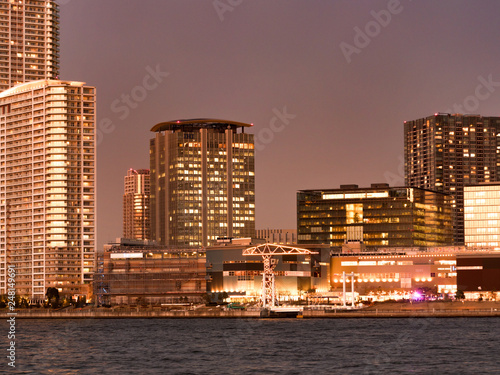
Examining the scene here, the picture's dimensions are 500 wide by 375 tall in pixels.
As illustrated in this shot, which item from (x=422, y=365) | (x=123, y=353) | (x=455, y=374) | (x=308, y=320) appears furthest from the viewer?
(x=308, y=320)

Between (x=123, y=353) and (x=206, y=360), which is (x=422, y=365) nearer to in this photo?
(x=206, y=360)

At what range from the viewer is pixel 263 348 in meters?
131

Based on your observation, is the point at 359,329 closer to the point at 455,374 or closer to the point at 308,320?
the point at 308,320

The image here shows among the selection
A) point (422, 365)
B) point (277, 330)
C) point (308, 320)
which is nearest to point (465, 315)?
point (308, 320)

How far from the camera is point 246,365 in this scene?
4437 inches

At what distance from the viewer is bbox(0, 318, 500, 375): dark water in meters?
110

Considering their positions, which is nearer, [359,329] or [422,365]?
[422,365]

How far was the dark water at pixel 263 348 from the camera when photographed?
110m

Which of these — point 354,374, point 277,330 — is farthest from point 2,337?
point 354,374

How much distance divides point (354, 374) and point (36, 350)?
46.9m

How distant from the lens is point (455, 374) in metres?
103

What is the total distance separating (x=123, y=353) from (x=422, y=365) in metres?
38.5

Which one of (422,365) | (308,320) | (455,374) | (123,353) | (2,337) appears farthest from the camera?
(308,320)

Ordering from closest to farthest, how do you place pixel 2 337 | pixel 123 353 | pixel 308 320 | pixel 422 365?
1. pixel 422 365
2. pixel 123 353
3. pixel 2 337
4. pixel 308 320
